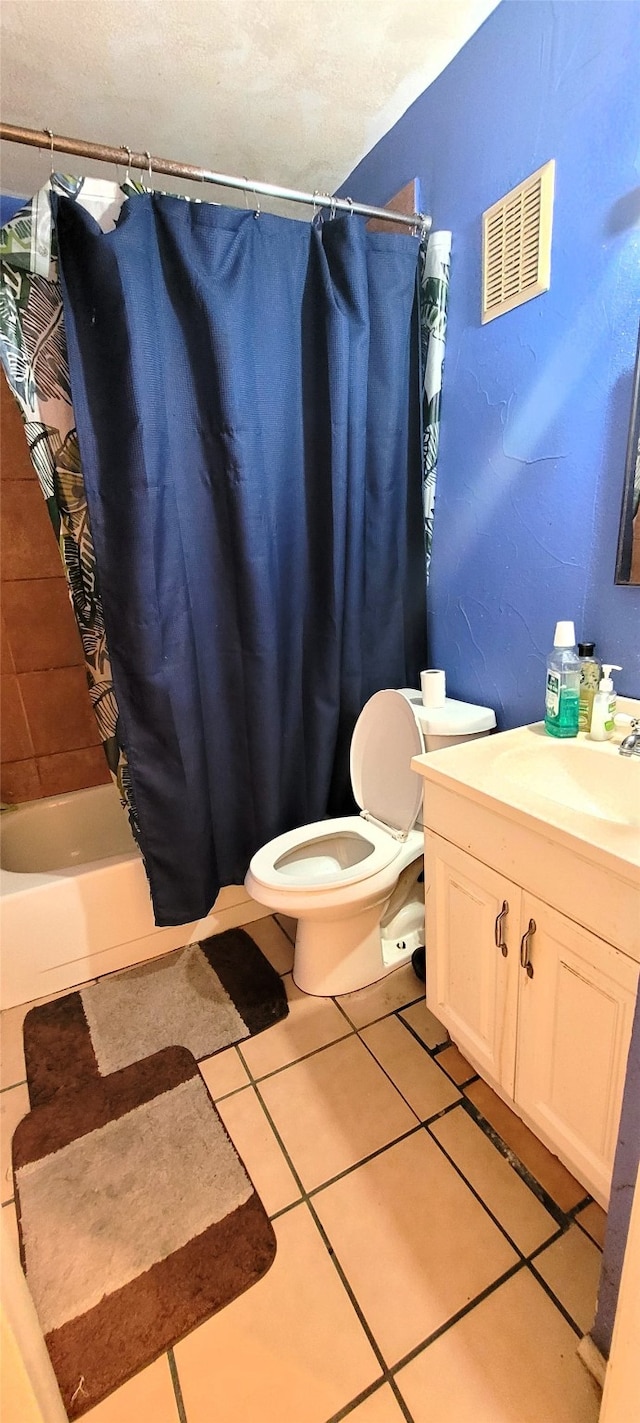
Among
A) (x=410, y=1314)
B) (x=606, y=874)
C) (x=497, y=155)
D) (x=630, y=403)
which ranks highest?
(x=497, y=155)

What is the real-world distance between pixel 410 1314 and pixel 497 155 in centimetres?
228

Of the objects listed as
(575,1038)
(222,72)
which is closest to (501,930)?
(575,1038)

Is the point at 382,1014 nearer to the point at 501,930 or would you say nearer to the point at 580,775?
the point at 501,930

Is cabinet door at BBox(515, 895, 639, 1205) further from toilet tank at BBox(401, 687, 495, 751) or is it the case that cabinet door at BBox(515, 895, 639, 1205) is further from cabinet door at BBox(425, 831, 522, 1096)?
toilet tank at BBox(401, 687, 495, 751)

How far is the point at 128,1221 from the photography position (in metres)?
1.10

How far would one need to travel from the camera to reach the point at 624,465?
1.12 metres

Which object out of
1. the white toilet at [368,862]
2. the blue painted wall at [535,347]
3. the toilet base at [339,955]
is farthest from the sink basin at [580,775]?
the toilet base at [339,955]

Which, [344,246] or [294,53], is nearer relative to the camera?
[294,53]

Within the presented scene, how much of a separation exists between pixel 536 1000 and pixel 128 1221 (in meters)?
0.89

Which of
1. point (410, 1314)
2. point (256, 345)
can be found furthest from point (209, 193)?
point (410, 1314)

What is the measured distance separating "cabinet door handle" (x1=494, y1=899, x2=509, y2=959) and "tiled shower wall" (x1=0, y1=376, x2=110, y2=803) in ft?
5.30

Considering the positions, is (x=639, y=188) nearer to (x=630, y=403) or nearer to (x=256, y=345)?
(x=630, y=403)

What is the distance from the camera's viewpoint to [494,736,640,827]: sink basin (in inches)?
41.4

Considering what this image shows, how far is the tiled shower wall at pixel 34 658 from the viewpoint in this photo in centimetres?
187
